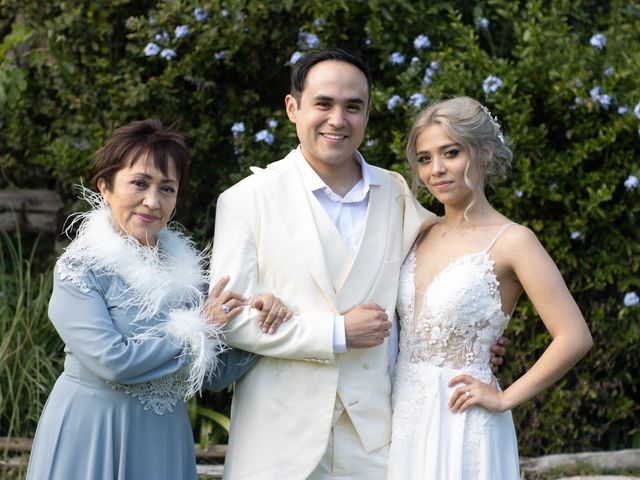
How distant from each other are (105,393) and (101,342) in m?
0.20

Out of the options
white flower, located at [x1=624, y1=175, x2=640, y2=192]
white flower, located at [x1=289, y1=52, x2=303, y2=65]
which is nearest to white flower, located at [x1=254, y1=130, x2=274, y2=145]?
white flower, located at [x1=289, y1=52, x2=303, y2=65]

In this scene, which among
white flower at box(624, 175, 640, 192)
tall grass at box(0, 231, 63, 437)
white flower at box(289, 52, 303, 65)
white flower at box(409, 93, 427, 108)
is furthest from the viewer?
white flower at box(289, 52, 303, 65)

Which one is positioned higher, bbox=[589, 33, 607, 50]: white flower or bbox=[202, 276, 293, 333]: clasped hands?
bbox=[589, 33, 607, 50]: white flower

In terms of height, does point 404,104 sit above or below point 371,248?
above

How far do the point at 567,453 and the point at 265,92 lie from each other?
8.70 feet

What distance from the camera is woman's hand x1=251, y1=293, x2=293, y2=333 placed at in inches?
110

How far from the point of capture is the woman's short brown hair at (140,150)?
286cm

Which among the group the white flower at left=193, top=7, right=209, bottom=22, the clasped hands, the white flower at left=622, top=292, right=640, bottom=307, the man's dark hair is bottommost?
the clasped hands

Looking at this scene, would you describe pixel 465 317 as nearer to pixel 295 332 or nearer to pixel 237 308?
pixel 295 332

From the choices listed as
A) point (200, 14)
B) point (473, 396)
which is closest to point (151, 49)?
point (200, 14)

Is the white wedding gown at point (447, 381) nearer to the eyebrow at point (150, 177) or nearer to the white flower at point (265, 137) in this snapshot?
the eyebrow at point (150, 177)

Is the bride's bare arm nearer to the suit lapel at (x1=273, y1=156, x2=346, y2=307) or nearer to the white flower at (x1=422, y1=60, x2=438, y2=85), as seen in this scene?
the suit lapel at (x1=273, y1=156, x2=346, y2=307)

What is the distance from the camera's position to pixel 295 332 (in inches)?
111

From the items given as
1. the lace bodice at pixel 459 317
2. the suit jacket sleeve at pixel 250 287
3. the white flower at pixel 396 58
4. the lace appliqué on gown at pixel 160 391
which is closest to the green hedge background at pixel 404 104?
the white flower at pixel 396 58
